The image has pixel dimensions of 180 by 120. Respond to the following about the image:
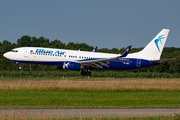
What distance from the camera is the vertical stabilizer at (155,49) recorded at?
4938 cm

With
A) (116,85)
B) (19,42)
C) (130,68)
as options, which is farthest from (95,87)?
(19,42)

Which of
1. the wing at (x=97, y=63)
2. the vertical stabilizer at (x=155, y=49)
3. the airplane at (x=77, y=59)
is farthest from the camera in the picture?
the vertical stabilizer at (x=155, y=49)

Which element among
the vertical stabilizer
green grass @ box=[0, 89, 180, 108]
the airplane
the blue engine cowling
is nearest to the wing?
the airplane

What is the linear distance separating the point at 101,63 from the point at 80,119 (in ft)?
107

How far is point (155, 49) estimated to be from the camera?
50.6m

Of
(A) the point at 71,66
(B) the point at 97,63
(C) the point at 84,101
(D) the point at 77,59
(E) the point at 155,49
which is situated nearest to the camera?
(C) the point at 84,101

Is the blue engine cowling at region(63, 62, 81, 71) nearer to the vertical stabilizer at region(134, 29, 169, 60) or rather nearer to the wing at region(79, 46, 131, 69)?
the wing at region(79, 46, 131, 69)

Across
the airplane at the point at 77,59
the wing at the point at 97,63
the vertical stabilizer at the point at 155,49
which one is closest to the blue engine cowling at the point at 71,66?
the airplane at the point at 77,59

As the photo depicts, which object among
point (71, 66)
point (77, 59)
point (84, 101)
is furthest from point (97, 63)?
Answer: point (84, 101)

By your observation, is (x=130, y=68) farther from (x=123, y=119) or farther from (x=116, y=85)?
(x=123, y=119)

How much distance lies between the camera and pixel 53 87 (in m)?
31.4

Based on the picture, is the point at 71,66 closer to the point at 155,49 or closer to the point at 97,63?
the point at 97,63

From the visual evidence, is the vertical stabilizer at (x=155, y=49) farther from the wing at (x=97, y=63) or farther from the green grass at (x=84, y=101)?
the green grass at (x=84, y=101)

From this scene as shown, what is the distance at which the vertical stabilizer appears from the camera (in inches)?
1944
